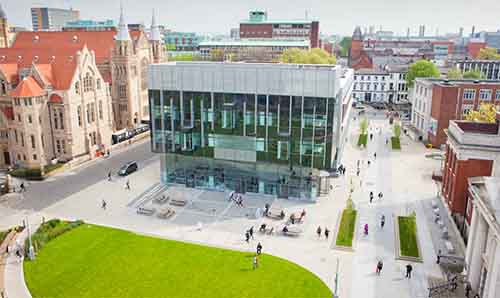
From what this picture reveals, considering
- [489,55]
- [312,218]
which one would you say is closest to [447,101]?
[312,218]

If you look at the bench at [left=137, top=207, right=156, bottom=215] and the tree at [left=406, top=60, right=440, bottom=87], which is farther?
the tree at [left=406, top=60, right=440, bottom=87]

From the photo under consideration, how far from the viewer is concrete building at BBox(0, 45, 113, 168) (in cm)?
5553

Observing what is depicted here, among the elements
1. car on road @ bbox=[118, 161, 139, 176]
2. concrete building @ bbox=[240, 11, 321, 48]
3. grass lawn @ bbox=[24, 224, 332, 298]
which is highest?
concrete building @ bbox=[240, 11, 321, 48]

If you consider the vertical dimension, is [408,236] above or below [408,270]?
below

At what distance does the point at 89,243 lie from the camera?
3584 centimetres

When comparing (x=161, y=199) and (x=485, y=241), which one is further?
(x=161, y=199)

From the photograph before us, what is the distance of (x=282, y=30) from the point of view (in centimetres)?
16275

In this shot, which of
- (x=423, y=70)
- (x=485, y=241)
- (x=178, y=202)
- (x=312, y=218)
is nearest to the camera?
(x=485, y=241)

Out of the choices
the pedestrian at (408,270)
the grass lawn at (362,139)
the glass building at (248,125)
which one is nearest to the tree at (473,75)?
the grass lawn at (362,139)

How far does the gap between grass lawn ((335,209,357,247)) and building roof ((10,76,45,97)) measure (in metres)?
43.2

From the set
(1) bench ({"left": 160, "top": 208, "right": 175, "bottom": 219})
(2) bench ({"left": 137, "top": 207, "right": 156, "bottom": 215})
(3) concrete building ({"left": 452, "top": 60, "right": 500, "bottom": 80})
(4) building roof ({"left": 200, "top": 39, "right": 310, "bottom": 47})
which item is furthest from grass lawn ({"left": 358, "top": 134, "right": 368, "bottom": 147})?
(4) building roof ({"left": 200, "top": 39, "right": 310, "bottom": 47})

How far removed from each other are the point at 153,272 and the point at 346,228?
712 inches

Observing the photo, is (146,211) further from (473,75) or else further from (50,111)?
(473,75)

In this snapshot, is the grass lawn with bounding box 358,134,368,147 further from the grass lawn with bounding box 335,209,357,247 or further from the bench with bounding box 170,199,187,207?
the bench with bounding box 170,199,187,207
